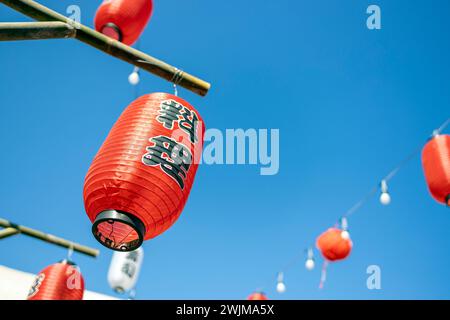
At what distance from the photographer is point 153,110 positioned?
10.0 feet

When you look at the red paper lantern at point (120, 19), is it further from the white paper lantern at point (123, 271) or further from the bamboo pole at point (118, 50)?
the white paper lantern at point (123, 271)

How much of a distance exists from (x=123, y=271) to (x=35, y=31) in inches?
260

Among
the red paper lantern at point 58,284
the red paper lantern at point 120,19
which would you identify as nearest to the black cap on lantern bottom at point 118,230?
the red paper lantern at point 120,19

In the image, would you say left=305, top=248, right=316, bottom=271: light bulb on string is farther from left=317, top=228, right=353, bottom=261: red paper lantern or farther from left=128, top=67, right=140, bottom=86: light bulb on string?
left=128, top=67, right=140, bottom=86: light bulb on string

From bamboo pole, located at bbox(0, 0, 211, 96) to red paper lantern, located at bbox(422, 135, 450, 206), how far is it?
3082 mm

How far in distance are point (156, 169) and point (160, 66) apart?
1322 millimetres

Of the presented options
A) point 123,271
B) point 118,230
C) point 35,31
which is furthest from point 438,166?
point 123,271

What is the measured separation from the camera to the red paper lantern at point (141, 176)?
2551 mm

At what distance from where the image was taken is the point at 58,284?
5.49 m

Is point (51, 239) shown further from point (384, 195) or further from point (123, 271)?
point (384, 195)

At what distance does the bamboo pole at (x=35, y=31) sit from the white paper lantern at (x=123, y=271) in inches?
247

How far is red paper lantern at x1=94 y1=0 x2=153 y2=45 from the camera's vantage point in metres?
3.80
